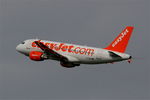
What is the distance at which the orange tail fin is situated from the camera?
416ft

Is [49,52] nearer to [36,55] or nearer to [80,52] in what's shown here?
[36,55]

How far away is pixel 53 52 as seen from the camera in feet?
→ 422

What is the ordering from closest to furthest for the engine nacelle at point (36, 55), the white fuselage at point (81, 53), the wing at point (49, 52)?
the white fuselage at point (81, 53) → the wing at point (49, 52) → the engine nacelle at point (36, 55)

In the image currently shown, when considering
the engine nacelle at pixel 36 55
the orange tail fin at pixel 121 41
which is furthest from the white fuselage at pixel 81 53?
the orange tail fin at pixel 121 41

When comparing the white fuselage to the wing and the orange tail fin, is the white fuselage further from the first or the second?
the orange tail fin

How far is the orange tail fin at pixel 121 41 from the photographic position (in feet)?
416

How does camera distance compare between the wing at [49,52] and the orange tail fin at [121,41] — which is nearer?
the orange tail fin at [121,41]

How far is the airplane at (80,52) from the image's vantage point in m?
125

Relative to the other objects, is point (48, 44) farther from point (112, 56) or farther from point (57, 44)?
point (112, 56)

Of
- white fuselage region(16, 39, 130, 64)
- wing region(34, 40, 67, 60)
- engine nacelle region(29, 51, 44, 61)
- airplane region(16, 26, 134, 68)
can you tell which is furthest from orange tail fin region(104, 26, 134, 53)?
engine nacelle region(29, 51, 44, 61)

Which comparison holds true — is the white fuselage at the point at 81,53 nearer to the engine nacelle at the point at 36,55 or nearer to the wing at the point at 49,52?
the engine nacelle at the point at 36,55

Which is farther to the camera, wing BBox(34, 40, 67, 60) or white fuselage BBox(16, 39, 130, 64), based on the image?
wing BBox(34, 40, 67, 60)

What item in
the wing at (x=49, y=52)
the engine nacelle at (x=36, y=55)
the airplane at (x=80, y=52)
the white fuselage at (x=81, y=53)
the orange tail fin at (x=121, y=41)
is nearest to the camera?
the white fuselage at (x=81, y=53)

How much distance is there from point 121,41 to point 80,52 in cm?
810
